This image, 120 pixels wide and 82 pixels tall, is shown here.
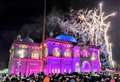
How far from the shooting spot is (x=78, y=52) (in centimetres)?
6562

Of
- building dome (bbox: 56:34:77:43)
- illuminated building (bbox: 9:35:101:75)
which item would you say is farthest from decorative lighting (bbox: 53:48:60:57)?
building dome (bbox: 56:34:77:43)

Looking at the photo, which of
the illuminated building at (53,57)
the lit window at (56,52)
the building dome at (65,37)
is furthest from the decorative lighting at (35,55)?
the building dome at (65,37)

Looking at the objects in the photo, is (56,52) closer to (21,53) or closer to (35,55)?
(35,55)

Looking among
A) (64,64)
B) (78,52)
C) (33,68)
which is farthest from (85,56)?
(33,68)

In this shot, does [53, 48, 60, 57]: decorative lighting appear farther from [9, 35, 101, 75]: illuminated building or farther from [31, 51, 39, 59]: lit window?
[31, 51, 39, 59]: lit window

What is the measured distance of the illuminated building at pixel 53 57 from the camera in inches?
2338

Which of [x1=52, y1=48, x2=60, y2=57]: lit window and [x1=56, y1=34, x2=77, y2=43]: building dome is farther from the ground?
[x1=56, y1=34, x2=77, y2=43]: building dome

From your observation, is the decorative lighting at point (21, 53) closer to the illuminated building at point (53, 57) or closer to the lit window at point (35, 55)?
the illuminated building at point (53, 57)

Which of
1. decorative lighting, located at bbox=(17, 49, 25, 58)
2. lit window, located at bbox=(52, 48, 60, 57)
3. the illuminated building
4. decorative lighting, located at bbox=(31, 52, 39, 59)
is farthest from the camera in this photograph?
decorative lighting, located at bbox=(31, 52, 39, 59)

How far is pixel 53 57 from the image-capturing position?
59875 millimetres

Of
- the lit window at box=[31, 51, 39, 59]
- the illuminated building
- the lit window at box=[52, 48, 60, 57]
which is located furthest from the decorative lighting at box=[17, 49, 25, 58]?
the lit window at box=[52, 48, 60, 57]

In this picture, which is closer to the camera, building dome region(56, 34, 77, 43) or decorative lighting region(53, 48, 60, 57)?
decorative lighting region(53, 48, 60, 57)

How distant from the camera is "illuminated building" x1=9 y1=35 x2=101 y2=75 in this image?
59.4 metres

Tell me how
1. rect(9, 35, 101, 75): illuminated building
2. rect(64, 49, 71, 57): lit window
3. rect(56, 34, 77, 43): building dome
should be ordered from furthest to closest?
rect(56, 34, 77, 43): building dome
rect(64, 49, 71, 57): lit window
rect(9, 35, 101, 75): illuminated building
